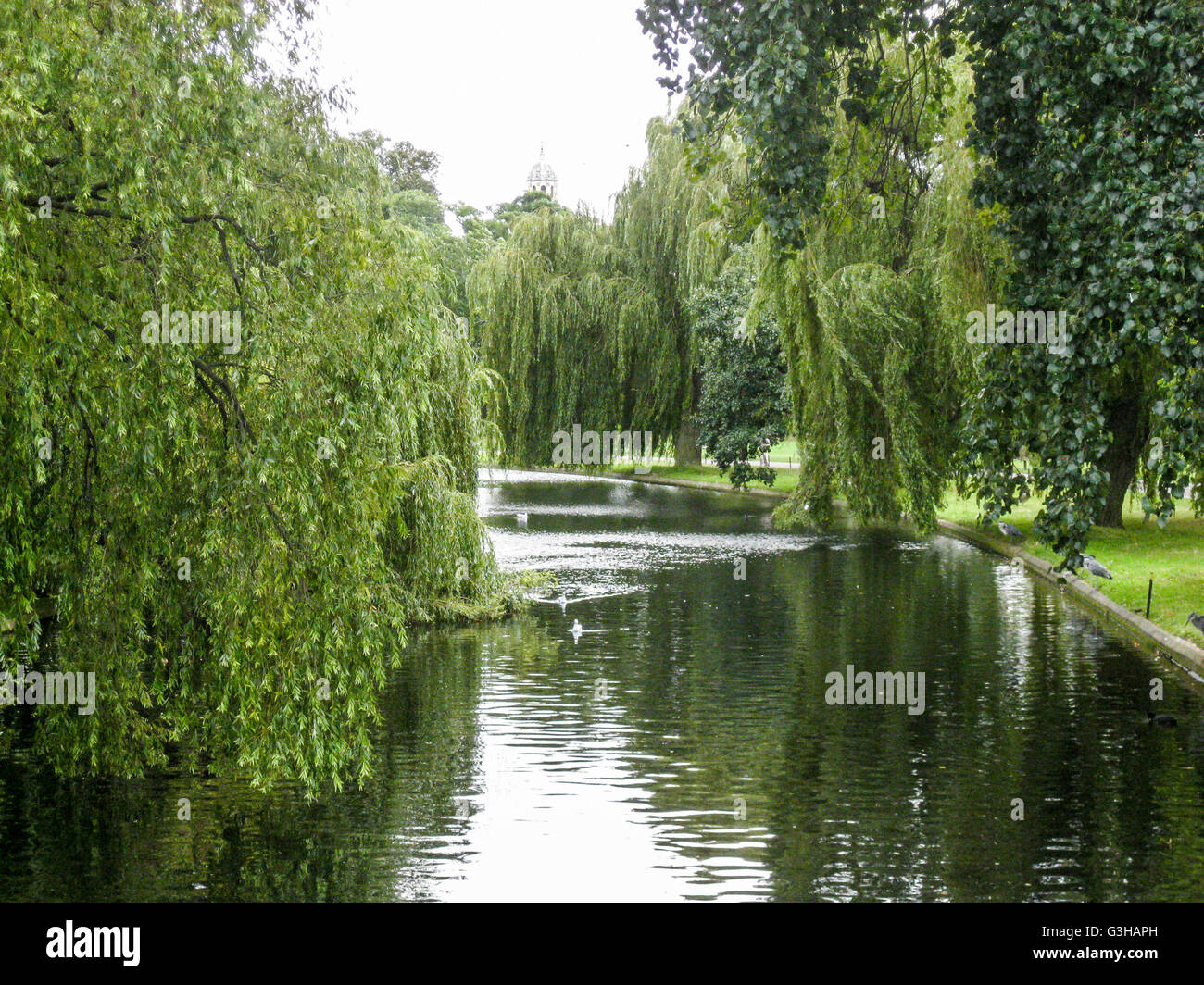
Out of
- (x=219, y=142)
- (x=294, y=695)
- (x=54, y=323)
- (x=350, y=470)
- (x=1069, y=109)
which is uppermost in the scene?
(x=1069, y=109)

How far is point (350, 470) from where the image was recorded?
29.7ft

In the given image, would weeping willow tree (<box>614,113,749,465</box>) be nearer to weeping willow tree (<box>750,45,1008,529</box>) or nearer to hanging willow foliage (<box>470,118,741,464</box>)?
hanging willow foliage (<box>470,118,741,464</box>)

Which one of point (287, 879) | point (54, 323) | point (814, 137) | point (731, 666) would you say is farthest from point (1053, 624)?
point (54, 323)

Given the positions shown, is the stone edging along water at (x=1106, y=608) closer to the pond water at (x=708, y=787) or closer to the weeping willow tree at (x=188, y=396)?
the pond water at (x=708, y=787)

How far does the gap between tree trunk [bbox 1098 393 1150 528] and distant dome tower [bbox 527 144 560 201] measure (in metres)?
125

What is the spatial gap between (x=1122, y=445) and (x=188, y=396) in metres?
21.8

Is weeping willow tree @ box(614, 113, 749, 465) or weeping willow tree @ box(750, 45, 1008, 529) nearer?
weeping willow tree @ box(750, 45, 1008, 529)

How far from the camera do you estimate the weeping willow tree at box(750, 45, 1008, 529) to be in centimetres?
2614

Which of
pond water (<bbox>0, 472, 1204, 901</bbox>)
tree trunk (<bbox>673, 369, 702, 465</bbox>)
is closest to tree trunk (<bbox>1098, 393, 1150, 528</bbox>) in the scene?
pond water (<bbox>0, 472, 1204, 901</bbox>)

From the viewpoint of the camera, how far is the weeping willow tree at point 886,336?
26141mm
